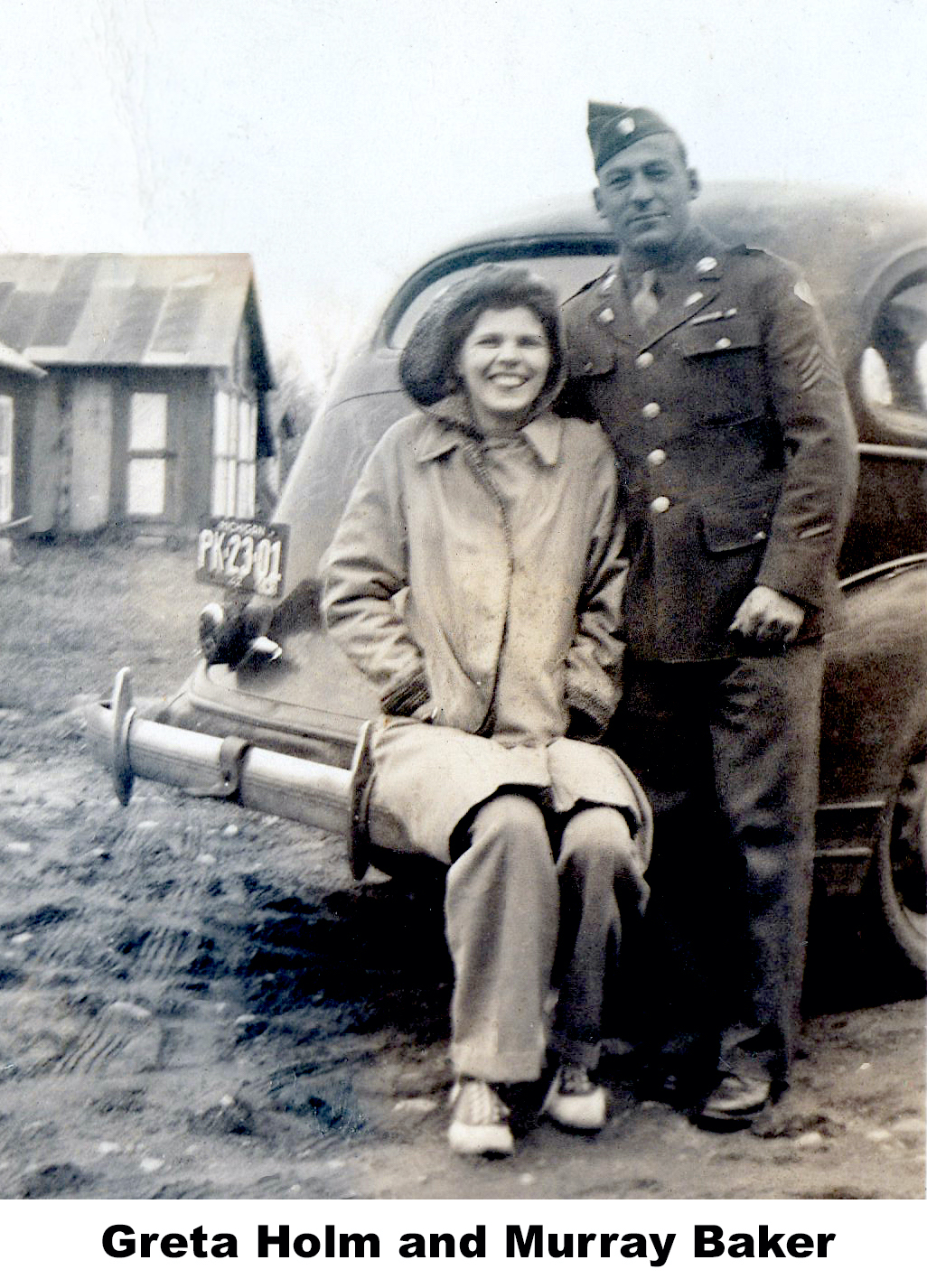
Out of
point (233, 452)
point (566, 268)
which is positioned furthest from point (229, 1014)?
point (566, 268)

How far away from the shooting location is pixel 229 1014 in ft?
9.55

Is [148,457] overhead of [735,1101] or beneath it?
overhead

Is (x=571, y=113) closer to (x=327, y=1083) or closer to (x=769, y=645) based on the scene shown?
(x=769, y=645)

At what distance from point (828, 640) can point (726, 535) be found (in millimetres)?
413

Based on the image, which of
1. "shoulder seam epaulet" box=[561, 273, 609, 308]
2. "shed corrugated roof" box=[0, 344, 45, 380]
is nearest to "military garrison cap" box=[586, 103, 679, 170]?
"shoulder seam epaulet" box=[561, 273, 609, 308]

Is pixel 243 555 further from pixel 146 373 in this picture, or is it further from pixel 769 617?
pixel 769 617

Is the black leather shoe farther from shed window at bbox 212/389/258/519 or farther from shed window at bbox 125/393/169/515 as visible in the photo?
shed window at bbox 125/393/169/515

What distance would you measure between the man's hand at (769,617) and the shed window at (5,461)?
2.08m

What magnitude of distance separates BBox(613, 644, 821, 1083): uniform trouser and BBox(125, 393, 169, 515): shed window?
1.40 m

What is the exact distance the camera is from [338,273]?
3086mm

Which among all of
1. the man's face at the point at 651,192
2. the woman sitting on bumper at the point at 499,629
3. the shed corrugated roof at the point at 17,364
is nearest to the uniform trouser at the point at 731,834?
the woman sitting on bumper at the point at 499,629

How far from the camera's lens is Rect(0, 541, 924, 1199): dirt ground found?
2406 millimetres

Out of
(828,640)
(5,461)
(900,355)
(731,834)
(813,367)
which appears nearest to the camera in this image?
(813,367)

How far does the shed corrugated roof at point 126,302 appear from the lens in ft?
10.2
